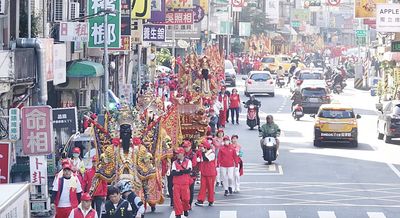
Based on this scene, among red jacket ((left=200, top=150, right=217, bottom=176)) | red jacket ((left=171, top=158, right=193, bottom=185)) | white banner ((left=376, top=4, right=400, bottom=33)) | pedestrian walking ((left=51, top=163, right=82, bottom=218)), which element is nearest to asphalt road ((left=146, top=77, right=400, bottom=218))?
red jacket ((left=200, top=150, right=217, bottom=176))

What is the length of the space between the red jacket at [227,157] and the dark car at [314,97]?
907 inches

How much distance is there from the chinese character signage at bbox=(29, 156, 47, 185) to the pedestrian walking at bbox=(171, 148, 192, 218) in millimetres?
2578

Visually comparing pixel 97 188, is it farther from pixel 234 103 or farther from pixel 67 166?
pixel 234 103

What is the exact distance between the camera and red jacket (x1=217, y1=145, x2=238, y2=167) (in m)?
26.8

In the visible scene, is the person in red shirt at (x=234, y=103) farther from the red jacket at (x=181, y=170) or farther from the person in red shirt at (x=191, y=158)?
the red jacket at (x=181, y=170)

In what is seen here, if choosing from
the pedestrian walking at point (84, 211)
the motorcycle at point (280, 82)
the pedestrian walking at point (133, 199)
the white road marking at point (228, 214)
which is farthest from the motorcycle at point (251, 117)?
the motorcycle at point (280, 82)

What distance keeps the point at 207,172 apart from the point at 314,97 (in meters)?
25.0

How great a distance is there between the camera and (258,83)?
61.6 metres

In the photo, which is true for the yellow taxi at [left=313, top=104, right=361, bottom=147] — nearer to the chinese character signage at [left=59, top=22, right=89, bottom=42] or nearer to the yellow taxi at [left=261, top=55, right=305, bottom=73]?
the chinese character signage at [left=59, top=22, right=89, bottom=42]

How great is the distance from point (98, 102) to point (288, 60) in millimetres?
47546

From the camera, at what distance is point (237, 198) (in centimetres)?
2683

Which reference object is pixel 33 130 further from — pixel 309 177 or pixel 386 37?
pixel 386 37

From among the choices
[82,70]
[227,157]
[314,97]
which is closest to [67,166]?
[227,157]

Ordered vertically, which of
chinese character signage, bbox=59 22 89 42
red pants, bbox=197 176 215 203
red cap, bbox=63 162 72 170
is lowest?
red pants, bbox=197 176 215 203
